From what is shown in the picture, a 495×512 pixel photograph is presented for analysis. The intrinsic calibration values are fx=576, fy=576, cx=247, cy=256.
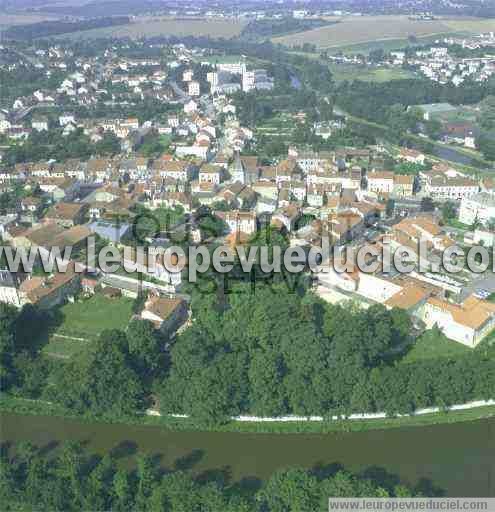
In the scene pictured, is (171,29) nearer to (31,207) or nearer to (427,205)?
(31,207)

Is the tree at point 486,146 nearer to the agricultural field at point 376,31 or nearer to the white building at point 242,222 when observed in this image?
the white building at point 242,222

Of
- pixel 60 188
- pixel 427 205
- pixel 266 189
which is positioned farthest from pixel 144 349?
pixel 427 205

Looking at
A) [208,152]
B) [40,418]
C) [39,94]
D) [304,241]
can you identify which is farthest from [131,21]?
[40,418]

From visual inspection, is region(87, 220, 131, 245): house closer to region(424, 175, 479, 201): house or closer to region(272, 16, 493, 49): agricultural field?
region(424, 175, 479, 201): house

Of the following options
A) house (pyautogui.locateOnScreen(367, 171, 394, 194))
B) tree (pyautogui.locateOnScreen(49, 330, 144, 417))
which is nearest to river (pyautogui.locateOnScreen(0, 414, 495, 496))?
tree (pyautogui.locateOnScreen(49, 330, 144, 417))

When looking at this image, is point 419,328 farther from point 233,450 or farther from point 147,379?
point 147,379

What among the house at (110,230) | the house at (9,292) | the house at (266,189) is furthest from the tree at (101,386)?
the house at (266,189)
